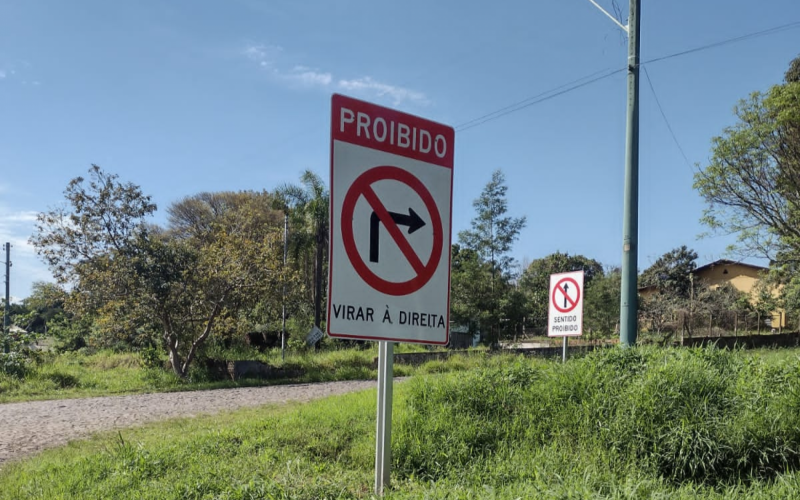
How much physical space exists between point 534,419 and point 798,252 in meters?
23.8

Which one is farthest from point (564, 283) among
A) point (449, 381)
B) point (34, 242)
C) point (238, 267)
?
point (34, 242)

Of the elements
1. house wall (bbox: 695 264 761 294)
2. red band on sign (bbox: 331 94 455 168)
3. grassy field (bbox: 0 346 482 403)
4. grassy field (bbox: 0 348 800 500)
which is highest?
house wall (bbox: 695 264 761 294)

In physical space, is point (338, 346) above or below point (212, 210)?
below

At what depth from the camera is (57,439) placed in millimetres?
8453

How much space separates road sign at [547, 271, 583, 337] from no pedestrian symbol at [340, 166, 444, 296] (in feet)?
19.0

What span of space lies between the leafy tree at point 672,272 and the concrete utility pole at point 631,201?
4092 centimetres

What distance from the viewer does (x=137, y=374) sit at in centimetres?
1802

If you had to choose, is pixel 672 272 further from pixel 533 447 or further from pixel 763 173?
pixel 533 447

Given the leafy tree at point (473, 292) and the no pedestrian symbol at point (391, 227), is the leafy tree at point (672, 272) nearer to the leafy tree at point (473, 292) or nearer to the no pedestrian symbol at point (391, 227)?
the leafy tree at point (473, 292)

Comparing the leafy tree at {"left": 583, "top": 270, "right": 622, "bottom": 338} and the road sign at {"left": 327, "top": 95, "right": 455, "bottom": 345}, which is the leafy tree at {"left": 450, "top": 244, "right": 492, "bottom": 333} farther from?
the road sign at {"left": 327, "top": 95, "right": 455, "bottom": 345}

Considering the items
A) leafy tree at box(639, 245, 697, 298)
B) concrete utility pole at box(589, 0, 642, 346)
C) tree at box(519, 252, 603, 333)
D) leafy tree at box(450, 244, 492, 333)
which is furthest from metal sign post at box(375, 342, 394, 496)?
leafy tree at box(639, 245, 697, 298)

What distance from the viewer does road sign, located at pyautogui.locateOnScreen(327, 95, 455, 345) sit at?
2904 mm

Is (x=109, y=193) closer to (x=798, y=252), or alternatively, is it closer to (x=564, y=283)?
(x=564, y=283)

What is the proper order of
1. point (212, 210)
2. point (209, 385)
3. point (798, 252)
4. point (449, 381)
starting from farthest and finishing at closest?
point (212, 210) < point (798, 252) < point (209, 385) < point (449, 381)
